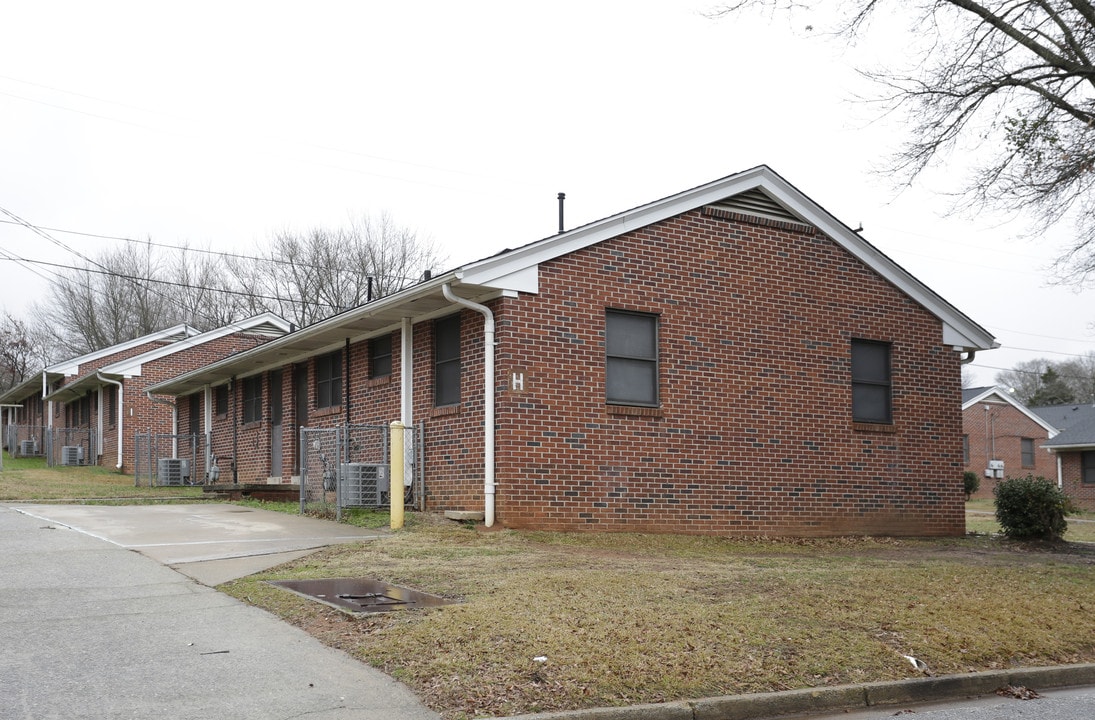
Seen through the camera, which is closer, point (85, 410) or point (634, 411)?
point (634, 411)

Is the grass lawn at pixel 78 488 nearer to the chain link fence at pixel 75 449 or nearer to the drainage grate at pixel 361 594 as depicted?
the chain link fence at pixel 75 449

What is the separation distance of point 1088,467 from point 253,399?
105 feet

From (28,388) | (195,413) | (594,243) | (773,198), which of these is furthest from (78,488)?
(28,388)

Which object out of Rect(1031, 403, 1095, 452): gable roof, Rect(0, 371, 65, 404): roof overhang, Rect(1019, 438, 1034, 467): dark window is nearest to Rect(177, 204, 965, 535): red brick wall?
Rect(1031, 403, 1095, 452): gable roof

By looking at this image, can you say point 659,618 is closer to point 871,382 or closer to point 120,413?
point 871,382

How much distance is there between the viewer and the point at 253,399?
22.6m

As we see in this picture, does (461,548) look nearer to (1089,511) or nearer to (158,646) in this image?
(158,646)

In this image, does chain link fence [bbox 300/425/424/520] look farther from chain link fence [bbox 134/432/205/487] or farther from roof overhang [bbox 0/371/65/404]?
roof overhang [bbox 0/371/65/404]

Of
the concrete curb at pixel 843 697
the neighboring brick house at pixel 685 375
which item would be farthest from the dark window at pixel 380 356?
the concrete curb at pixel 843 697

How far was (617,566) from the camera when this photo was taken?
33.0 ft

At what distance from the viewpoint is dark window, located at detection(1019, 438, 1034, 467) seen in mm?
43781

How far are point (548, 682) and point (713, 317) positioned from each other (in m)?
9.56

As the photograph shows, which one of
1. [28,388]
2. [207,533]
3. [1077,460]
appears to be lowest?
[1077,460]

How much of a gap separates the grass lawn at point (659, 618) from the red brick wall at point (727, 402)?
139 centimetres
